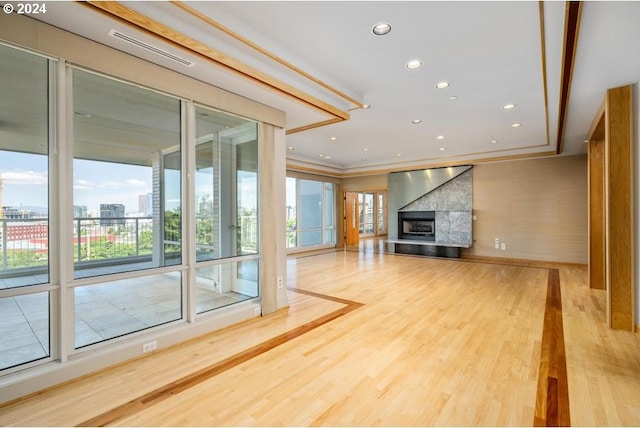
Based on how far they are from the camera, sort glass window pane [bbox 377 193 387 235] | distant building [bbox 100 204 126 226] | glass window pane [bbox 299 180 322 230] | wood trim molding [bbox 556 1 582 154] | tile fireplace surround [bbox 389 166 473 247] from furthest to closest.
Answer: glass window pane [bbox 377 193 387 235], glass window pane [bbox 299 180 322 230], tile fireplace surround [bbox 389 166 473 247], distant building [bbox 100 204 126 226], wood trim molding [bbox 556 1 582 154]

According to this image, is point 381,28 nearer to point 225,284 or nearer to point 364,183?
point 225,284

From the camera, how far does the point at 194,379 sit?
2.40 meters

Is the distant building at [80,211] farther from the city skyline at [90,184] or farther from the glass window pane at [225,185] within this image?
the glass window pane at [225,185]

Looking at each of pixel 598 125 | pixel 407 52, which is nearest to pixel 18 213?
pixel 407 52

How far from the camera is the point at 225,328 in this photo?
342 centimetres

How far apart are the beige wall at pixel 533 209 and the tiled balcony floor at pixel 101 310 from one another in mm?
7095

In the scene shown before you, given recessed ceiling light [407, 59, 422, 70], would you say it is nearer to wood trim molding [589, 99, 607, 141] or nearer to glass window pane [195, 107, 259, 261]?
glass window pane [195, 107, 259, 261]

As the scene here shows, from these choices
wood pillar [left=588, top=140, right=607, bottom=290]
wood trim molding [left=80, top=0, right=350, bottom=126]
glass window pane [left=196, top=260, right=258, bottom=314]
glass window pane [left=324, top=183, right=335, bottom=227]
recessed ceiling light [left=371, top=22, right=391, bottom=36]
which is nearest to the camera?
wood trim molding [left=80, top=0, right=350, bottom=126]

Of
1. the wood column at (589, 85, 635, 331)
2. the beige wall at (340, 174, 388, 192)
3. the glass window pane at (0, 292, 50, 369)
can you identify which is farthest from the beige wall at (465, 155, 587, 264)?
the glass window pane at (0, 292, 50, 369)

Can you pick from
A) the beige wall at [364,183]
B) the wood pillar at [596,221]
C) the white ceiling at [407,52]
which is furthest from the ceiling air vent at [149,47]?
the beige wall at [364,183]

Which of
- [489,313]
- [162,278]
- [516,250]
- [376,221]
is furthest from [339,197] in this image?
[162,278]

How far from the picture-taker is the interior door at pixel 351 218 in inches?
435

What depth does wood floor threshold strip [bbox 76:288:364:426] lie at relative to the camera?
6.47 ft

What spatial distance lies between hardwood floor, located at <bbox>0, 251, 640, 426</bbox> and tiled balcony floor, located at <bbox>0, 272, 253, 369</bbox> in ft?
1.30
